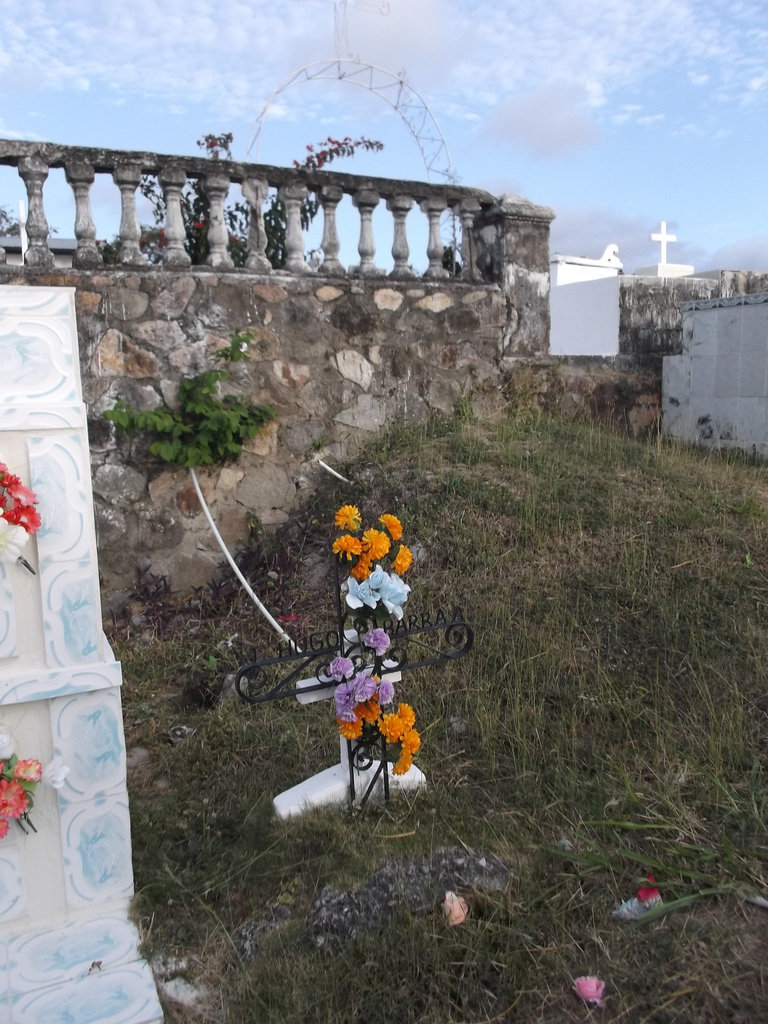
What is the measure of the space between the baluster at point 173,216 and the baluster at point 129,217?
150 millimetres

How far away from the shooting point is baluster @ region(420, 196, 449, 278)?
5484 millimetres

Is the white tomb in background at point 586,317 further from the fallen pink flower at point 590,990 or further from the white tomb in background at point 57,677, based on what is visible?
the fallen pink flower at point 590,990

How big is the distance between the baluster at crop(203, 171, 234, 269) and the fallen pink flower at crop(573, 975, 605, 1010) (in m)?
4.03

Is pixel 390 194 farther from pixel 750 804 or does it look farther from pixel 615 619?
pixel 750 804

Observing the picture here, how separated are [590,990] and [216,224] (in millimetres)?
4232

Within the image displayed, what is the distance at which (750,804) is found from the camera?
95.5 inches

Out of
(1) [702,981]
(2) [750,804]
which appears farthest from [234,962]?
(2) [750,804]

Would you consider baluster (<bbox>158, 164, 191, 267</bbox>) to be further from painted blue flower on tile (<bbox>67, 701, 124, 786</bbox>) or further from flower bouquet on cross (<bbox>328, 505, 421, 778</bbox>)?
painted blue flower on tile (<bbox>67, 701, 124, 786</bbox>)

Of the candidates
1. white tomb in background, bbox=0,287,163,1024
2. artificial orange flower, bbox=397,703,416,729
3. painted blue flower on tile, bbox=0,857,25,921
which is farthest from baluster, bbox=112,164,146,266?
painted blue flower on tile, bbox=0,857,25,921

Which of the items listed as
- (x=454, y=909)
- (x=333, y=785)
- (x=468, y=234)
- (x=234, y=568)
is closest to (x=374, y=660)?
(x=333, y=785)

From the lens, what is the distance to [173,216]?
4680 millimetres

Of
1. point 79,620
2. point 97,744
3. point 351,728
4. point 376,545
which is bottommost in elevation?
point 351,728

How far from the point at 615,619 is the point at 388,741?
1.46 metres

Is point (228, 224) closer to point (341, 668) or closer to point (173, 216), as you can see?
point (173, 216)
